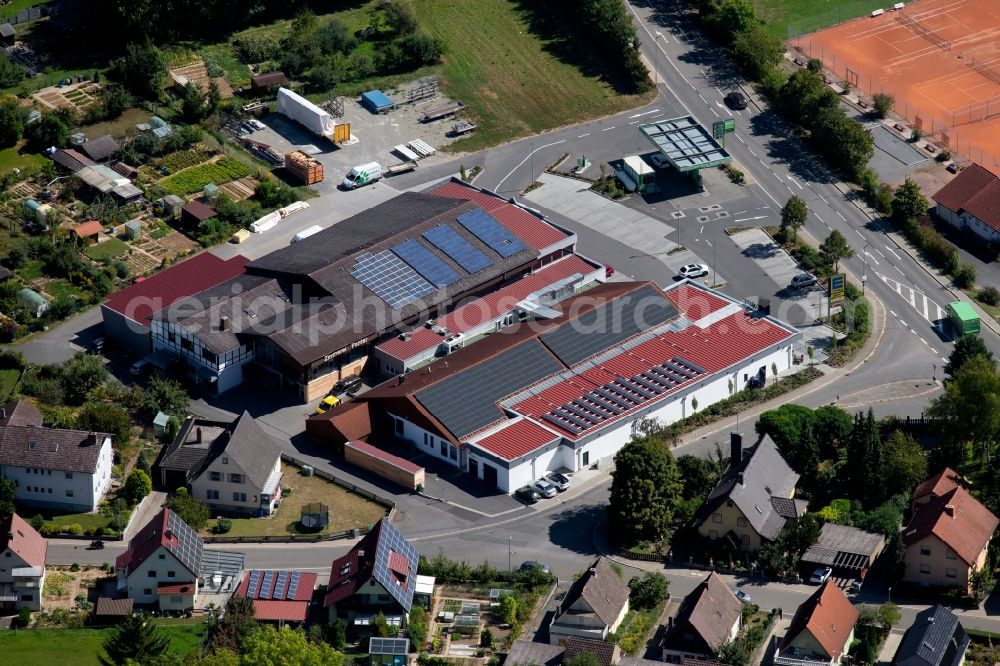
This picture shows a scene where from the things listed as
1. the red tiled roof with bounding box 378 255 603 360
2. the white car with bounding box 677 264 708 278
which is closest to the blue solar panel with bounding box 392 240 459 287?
the red tiled roof with bounding box 378 255 603 360

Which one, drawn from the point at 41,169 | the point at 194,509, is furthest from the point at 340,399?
the point at 41,169

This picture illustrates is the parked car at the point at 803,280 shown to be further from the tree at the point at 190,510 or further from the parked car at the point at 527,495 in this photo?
the tree at the point at 190,510

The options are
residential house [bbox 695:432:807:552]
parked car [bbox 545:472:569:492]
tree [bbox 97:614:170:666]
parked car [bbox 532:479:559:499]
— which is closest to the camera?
tree [bbox 97:614:170:666]

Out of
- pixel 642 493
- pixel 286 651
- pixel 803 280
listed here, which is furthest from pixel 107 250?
pixel 286 651

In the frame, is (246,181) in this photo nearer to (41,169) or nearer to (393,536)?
(41,169)

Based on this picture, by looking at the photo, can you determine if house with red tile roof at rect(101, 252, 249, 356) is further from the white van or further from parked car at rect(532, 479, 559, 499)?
parked car at rect(532, 479, 559, 499)

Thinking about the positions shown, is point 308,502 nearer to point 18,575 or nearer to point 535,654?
point 18,575
